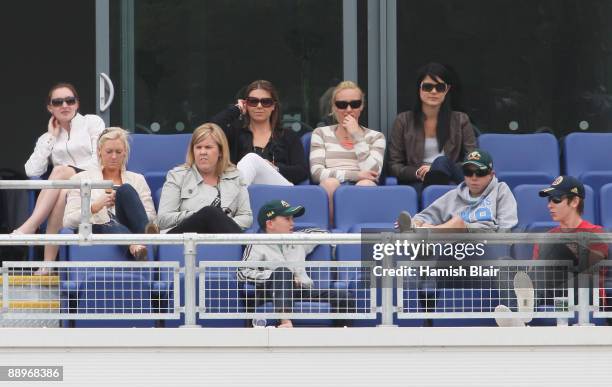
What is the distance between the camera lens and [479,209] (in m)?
9.12

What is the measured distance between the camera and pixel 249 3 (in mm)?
11250

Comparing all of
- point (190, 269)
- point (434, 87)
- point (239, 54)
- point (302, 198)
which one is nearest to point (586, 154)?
point (434, 87)

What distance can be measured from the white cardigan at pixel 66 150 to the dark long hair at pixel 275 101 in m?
1.04

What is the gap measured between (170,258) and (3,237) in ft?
3.27

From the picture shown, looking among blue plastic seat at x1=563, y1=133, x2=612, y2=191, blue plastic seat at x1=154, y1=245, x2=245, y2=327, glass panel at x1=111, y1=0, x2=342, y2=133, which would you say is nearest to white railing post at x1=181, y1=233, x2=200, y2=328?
blue plastic seat at x1=154, y1=245, x2=245, y2=327

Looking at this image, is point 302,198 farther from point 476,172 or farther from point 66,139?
point 66,139

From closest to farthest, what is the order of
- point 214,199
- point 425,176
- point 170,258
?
point 170,258 → point 214,199 → point 425,176

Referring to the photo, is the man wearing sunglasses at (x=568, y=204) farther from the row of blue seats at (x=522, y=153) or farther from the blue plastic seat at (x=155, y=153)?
the blue plastic seat at (x=155, y=153)

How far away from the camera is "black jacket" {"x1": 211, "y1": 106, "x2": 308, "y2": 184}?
1020 cm

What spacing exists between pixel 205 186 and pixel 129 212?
651 millimetres

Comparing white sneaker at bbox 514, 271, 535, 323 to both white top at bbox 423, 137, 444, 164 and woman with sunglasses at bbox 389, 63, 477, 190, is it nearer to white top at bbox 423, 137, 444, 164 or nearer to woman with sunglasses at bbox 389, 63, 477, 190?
woman with sunglasses at bbox 389, 63, 477, 190

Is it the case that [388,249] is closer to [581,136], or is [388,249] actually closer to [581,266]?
[581,266]

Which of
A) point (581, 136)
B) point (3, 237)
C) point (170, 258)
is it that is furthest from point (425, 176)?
point (3, 237)
